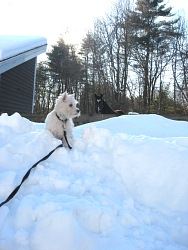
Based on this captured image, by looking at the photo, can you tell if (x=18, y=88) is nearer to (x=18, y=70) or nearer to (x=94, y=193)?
(x=18, y=70)

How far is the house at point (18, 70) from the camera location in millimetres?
7783

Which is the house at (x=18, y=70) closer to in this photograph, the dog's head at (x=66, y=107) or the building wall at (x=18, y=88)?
the building wall at (x=18, y=88)

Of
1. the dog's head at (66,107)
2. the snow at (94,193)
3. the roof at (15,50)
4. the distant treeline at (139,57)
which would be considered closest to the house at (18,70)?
the roof at (15,50)

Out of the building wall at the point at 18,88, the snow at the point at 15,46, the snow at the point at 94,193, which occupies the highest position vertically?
the snow at the point at 15,46

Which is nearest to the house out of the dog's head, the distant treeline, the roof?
the roof

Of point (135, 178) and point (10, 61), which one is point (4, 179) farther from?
point (10, 61)

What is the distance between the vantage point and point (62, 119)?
15.9ft

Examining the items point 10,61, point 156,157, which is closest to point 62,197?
point 156,157

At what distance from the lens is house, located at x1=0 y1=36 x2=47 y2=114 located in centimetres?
778

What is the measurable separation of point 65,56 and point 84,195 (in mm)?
31311

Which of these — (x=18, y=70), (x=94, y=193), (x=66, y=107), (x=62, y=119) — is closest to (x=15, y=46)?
(x=18, y=70)

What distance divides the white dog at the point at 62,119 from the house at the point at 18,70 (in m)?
3.38

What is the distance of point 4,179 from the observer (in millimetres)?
2574

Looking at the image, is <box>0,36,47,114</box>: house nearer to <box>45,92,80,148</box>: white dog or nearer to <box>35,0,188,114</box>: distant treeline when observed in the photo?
<box>45,92,80,148</box>: white dog
